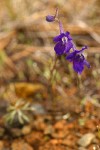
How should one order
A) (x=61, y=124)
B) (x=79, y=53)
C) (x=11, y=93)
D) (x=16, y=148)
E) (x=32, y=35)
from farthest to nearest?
(x=32, y=35) → (x=11, y=93) → (x=61, y=124) → (x=16, y=148) → (x=79, y=53)

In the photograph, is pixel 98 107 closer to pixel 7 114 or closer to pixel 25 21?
pixel 7 114

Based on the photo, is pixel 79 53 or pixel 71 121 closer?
pixel 79 53

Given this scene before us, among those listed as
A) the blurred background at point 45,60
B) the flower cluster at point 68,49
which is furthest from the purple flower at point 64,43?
the blurred background at point 45,60

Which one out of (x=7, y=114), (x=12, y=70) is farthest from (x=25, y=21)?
(x=7, y=114)

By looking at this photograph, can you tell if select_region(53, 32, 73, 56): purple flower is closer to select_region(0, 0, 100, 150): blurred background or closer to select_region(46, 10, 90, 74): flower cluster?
select_region(46, 10, 90, 74): flower cluster

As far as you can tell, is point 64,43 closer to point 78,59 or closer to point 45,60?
point 78,59

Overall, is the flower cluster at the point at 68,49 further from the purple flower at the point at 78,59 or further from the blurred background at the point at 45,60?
the blurred background at the point at 45,60

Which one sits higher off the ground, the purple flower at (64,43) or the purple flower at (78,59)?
the purple flower at (64,43)

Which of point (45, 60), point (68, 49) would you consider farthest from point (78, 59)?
point (45, 60)
